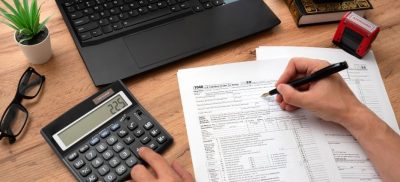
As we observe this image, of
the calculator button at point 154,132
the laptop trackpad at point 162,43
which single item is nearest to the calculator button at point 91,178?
the calculator button at point 154,132

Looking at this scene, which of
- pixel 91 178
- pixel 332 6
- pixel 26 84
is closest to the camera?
pixel 91 178

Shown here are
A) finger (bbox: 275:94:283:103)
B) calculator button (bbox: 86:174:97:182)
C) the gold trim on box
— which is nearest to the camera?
calculator button (bbox: 86:174:97:182)

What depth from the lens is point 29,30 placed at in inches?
26.5

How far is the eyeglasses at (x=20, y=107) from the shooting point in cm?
63

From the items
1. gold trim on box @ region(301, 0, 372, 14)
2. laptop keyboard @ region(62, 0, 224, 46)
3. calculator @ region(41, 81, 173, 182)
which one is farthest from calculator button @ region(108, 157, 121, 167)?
gold trim on box @ region(301, 0, 372, 14)

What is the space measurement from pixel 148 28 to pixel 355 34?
39cm

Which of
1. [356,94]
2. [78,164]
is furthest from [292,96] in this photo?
[78,164]

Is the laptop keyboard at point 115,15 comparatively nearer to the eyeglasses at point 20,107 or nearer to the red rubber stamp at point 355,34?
the eyeglasses at point 20,107

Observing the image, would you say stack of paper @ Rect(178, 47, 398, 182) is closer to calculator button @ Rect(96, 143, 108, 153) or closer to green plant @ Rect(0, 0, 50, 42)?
calculator button @ Rect(96, 143, 108, 153)

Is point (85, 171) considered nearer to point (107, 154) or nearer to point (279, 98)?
point (107, 154)

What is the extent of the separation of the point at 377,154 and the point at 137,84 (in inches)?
16.2

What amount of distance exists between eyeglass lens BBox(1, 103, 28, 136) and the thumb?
0.42 metres

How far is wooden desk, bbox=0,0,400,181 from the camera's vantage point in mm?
619

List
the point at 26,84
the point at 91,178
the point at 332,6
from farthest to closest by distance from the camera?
the point at 332,6 → the point at 26,84 → the point at 91,178
